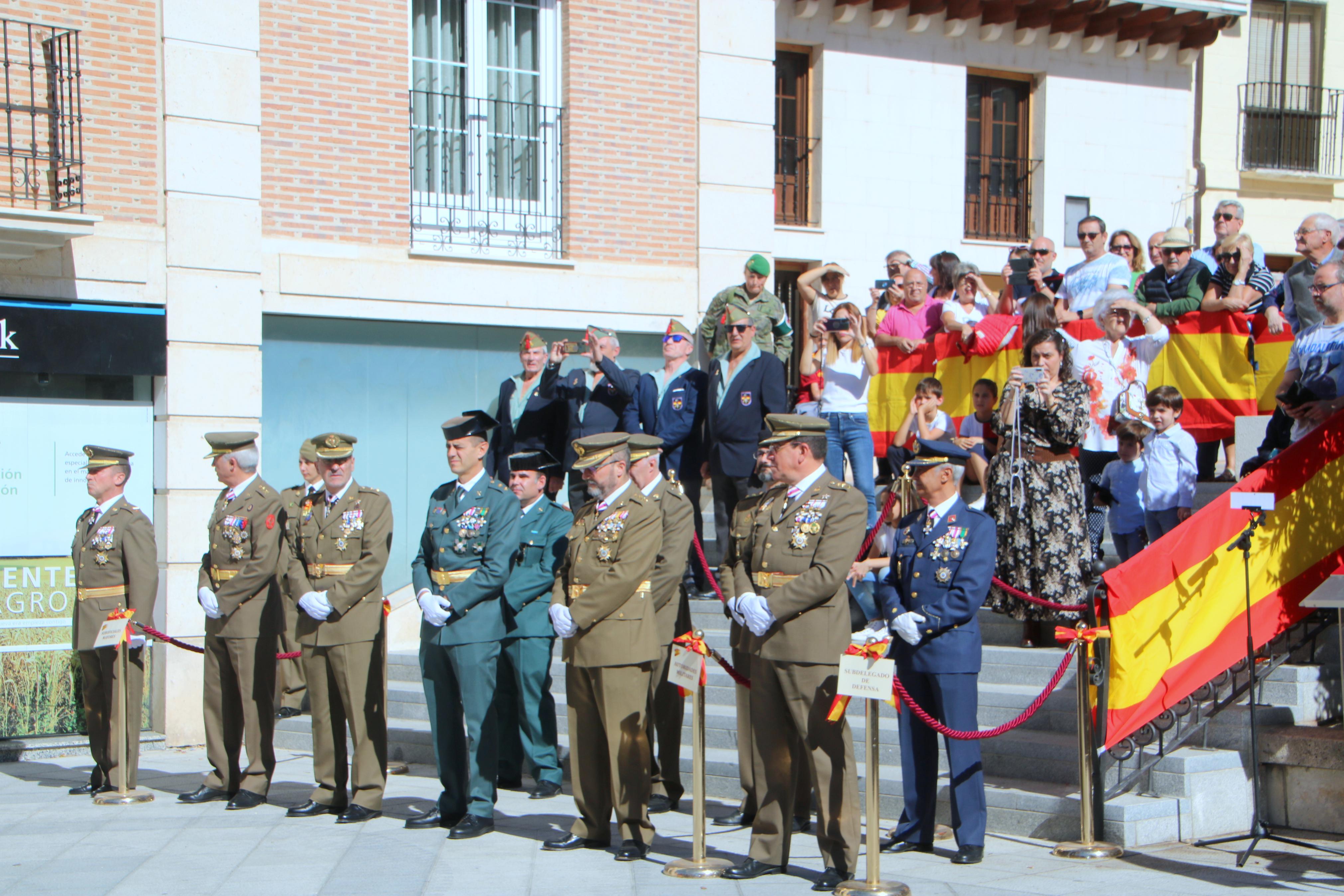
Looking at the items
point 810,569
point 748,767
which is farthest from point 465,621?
point 810,569

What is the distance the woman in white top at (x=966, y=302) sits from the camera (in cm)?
1262

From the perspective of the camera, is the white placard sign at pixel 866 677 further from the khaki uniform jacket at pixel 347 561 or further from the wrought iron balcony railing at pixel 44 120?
the wrought iron balcony railing at pixel 44 120

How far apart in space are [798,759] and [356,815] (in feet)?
9.52

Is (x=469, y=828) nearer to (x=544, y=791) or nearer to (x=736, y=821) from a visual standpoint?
(x=544, y=791)

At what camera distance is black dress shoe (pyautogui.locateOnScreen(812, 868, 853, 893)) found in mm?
6535

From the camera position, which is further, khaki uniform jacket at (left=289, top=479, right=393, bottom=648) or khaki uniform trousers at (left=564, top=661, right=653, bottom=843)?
khaki uniform jacket at (left=289, top=479, right=393, bottom=648)

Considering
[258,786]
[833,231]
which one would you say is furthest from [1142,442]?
[833,231]

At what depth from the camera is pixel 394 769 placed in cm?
1030

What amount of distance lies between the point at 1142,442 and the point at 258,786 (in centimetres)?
622

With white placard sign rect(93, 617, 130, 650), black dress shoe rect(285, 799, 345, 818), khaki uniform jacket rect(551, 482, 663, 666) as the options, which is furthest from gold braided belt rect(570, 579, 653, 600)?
white placard sign rect(93, 617, 130, 650)

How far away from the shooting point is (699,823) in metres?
7.02

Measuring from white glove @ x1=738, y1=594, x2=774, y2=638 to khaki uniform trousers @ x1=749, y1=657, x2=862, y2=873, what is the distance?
0.69 ft

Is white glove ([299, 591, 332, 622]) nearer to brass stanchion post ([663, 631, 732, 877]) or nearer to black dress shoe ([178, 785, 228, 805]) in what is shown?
black dress shoe ([178, 785, 228, 805])

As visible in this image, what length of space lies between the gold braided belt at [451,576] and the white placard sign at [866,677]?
Result: 2.50 m
